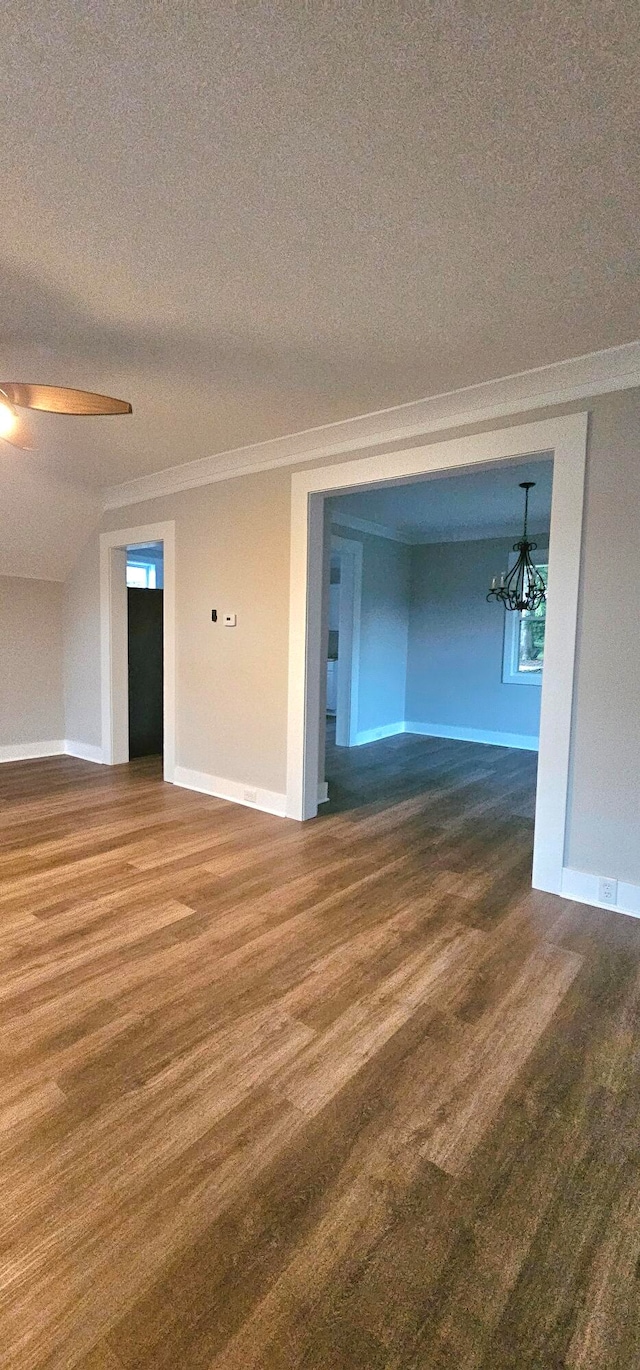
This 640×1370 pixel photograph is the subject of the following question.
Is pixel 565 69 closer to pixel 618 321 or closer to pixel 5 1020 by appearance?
pixel 618 321

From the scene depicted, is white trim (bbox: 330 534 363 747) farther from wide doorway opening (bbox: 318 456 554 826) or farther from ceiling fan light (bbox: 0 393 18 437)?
ceiling fan light (bbox: 0 393 18 437)

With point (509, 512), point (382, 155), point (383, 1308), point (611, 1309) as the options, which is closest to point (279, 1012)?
point (383, 1308)

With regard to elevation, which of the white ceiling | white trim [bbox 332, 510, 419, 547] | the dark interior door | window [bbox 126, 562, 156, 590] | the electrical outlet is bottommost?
the electrical outlet

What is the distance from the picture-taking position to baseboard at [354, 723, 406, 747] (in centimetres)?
667

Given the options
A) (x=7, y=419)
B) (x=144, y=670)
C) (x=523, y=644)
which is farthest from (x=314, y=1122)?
(x=523, y=644)

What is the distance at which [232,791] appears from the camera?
4297mm

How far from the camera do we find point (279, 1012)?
1911 mm

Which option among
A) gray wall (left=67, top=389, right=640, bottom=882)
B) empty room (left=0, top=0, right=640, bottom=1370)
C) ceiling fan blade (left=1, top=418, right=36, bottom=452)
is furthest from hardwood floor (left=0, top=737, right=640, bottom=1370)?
ceiling fan blade (left=1, top=418, right=36, bottom=452)

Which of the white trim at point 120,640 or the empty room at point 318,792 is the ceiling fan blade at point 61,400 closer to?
the empty room at point 318,792

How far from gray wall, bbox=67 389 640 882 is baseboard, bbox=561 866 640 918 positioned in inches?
1.7

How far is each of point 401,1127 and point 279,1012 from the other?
56 centimetres

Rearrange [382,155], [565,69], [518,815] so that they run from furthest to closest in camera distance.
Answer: [518,815]
[382,155]
[565,69]

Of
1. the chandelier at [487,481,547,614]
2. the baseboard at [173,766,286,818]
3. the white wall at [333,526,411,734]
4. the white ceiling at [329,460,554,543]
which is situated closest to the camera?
the baseboard at [173,766,286,818]

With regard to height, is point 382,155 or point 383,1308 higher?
point 382,155
